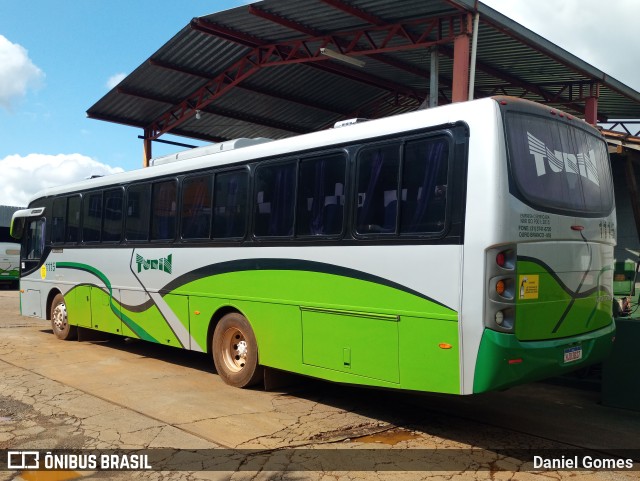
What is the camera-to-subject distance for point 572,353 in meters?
5.95

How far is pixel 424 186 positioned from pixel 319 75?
595 inches

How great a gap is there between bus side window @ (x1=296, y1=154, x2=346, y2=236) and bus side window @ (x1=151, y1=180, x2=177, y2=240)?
279cm

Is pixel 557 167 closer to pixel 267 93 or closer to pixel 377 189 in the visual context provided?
pixel 377 189

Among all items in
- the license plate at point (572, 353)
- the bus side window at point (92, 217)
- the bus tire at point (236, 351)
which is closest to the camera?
the license plate at point (572, 353)

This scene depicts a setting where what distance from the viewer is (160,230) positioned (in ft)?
31.1

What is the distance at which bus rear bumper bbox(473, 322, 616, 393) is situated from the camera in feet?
17.3

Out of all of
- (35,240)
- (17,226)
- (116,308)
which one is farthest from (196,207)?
(17,226)

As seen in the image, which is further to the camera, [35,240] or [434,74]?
[434,74]

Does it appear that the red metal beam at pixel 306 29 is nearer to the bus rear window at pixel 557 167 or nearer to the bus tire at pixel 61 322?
the bus tire at pixel 61 322

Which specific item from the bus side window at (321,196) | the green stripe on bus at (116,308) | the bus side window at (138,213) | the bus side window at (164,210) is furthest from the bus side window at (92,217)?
the bus side window at (321,196)

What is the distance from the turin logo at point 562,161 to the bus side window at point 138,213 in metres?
6.18

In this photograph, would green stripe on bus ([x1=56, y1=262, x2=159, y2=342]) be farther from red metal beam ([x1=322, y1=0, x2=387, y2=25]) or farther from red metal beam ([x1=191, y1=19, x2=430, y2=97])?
red metal beam ([x1=191, y1=19, x2=430, y2=97])

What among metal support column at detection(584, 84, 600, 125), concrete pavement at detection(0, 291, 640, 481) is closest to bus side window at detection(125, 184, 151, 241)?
concrete pavement at detection(0, 291, 640, 481)

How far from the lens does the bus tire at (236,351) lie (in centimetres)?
780
